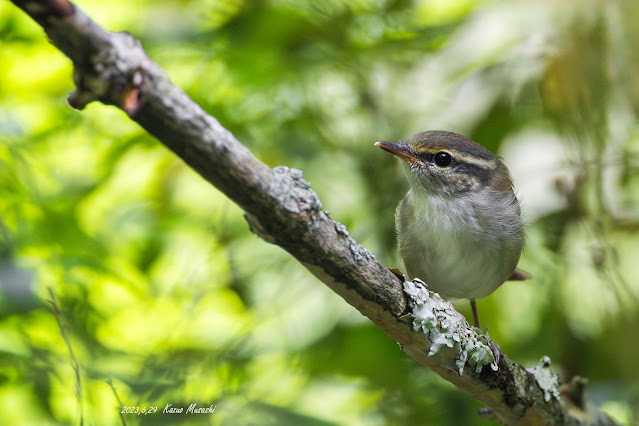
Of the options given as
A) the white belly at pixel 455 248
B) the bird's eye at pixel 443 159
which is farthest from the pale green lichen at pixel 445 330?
the bird's eye at pixel 443 159

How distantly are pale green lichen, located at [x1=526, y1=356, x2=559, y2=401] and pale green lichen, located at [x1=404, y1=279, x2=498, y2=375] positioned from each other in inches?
16.3

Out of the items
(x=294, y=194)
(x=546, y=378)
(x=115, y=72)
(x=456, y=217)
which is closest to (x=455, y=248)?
(x=456, y=217)

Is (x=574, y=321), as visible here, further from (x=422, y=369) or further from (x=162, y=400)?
(x=162, y=400)

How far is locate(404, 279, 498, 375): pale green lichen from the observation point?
2.11m

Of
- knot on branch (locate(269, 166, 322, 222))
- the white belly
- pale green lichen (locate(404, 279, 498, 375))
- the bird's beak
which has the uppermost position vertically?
the bird's beak

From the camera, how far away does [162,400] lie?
8.85 ft

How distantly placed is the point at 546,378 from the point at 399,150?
140cm

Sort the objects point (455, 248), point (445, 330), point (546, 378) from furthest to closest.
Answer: point (455, 248)
point (546, 378)
point (445, 330)

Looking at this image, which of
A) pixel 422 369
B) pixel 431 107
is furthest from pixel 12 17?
pixel 422 369

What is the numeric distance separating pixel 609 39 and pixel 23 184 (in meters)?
3.59

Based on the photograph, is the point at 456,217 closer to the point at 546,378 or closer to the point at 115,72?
the point at 546,378

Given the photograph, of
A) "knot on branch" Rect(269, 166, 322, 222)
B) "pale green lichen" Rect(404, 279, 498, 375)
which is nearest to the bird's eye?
"pale green lichen" Rect(404, 279, 498, 375)

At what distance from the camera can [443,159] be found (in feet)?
10.9

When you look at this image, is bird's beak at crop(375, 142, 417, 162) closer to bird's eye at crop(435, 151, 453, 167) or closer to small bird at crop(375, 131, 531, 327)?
small bird at crop(375, 131, 531, 327)
